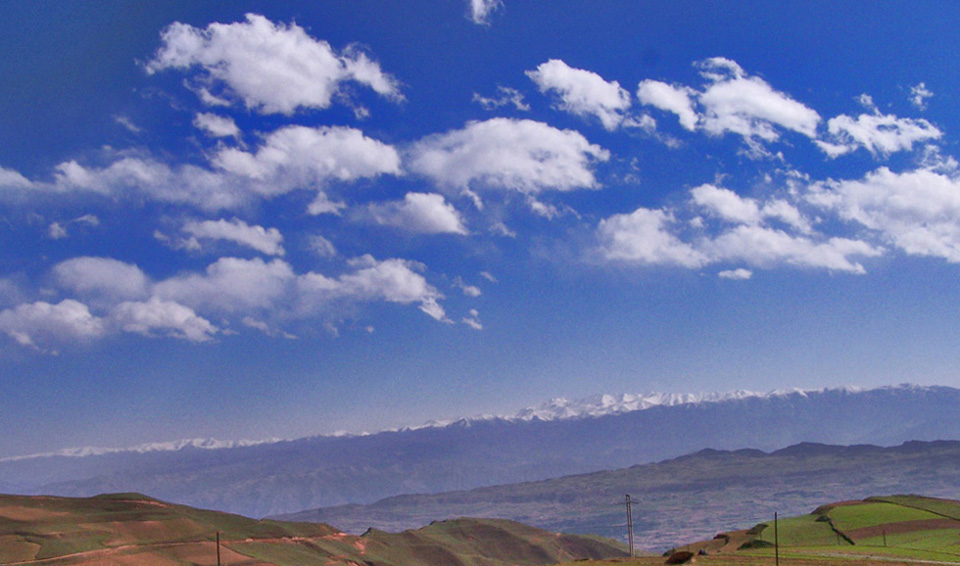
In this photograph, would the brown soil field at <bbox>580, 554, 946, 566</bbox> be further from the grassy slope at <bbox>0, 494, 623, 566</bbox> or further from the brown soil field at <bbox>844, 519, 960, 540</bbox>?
the grassy slope at <bbox>0, 494, 623, 566</bbox>

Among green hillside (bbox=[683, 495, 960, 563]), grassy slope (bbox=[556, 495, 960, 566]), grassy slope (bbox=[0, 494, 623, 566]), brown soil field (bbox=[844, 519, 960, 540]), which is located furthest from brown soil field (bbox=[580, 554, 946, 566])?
grassy slope (bbox=[0, 494, 623, 566])

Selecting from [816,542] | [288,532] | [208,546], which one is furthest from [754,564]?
[288,532]

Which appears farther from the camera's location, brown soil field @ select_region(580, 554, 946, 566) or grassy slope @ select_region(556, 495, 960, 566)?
grassy slope @ select_region(556, 495, 960, 566)

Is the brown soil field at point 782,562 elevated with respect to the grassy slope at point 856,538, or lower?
elevated

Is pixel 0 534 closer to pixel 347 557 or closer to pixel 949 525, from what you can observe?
pixel 347 557

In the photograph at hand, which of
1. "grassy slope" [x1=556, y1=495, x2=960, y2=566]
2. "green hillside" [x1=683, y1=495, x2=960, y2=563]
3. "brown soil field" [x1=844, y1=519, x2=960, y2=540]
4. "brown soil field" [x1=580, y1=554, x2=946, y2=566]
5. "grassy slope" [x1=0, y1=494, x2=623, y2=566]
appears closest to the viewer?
"brown soil field" [x1=580, y1=554, x2=946, y2=566]

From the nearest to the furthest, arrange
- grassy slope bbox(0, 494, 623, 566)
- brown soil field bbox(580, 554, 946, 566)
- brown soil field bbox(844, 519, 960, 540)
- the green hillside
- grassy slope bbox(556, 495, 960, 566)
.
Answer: brown soil field bbox(580, 554, 946, 566), grassy slope bbox(556, 495, 960, 566), the green hillside, grassy slope bbox(0, 494, 623, 566), brown soil field bbox(844, 519, 960, 540)

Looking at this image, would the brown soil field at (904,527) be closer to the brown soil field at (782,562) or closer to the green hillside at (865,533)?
the green hillside at (865,533)

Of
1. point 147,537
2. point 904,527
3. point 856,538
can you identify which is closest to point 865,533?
point 856,538

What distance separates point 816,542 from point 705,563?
7312cm

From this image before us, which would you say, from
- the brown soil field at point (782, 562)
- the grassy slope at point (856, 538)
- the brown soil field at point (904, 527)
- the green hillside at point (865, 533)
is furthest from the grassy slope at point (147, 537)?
the brown soil field at point (904, 527)

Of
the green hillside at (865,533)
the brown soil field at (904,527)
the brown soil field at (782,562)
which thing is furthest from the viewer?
the brown soil field at (904,527)

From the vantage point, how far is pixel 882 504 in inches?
7096

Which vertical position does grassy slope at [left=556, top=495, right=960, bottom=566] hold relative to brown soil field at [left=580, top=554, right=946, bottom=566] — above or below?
below
